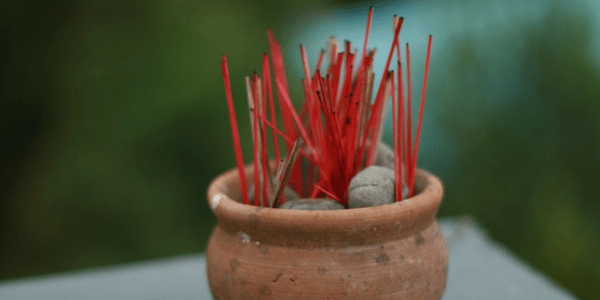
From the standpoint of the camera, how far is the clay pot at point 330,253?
37 cm

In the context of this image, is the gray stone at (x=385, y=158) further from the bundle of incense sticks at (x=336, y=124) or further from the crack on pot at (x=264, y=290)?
the crack on pot at (x=264, y=290)

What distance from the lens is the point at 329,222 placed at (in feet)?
1.20

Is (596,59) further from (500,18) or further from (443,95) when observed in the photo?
(443,95)

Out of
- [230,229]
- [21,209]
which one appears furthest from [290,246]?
[21,209]

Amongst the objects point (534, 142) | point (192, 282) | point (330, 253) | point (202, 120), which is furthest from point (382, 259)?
point (534, 142)

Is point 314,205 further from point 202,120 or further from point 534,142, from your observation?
point 534,142

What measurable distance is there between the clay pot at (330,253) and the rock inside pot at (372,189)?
0.09 ft

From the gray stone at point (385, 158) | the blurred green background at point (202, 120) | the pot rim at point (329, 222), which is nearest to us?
the pot rim at point (329, 222)

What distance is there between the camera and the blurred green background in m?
1.06

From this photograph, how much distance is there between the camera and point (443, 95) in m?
1.23

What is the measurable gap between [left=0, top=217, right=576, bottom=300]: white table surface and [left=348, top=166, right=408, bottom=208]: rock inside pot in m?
0.26

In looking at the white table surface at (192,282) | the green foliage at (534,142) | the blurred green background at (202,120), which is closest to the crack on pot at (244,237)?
the white table surface at (192,282)

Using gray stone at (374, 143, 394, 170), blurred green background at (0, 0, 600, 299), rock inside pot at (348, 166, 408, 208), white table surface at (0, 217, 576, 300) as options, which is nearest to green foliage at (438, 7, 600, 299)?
blurred green background at (0, 0, 600, 299)

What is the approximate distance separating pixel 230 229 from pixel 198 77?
73 centimetres
